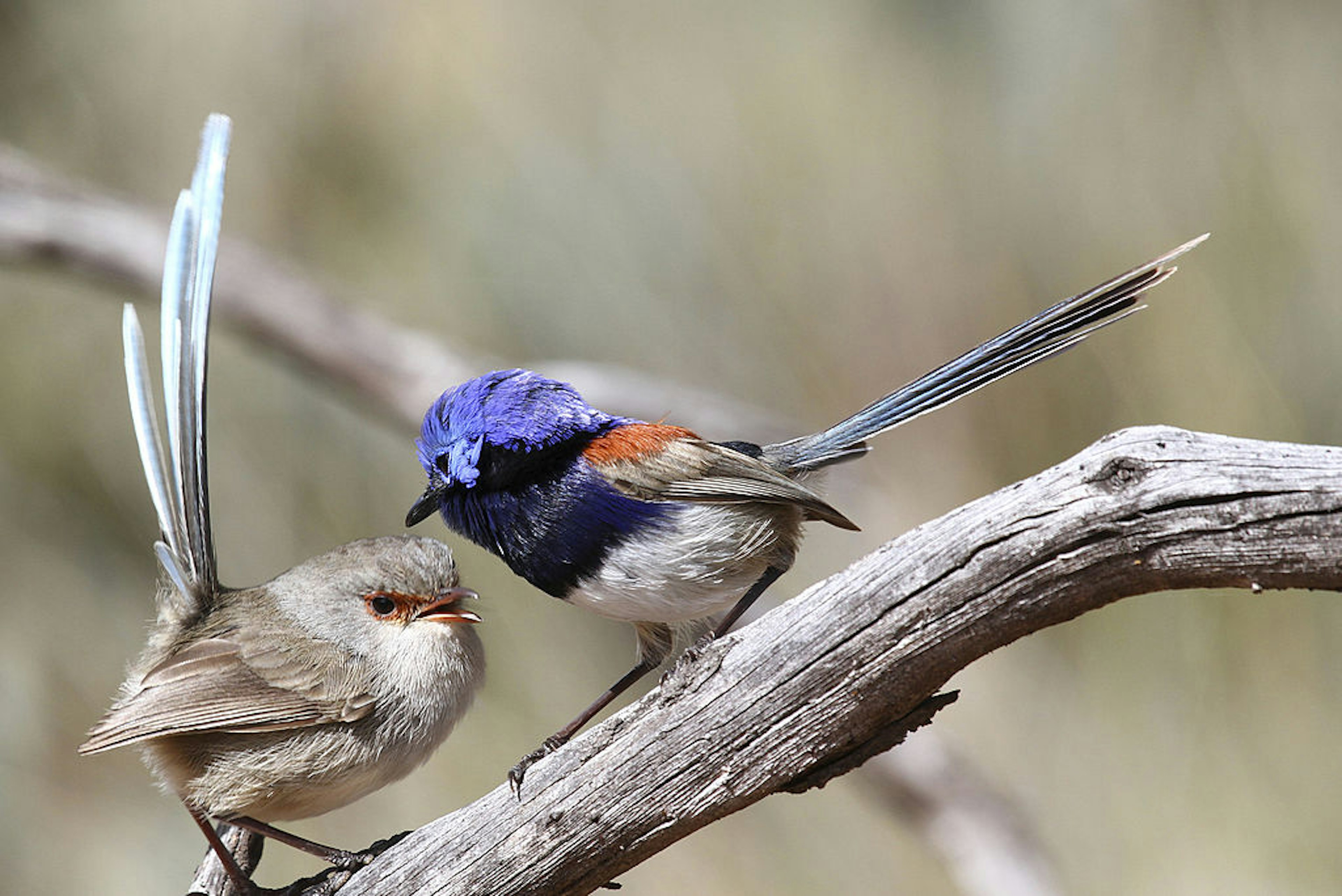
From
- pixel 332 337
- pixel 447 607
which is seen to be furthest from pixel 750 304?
pixel 447 607

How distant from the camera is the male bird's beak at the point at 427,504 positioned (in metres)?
2.87

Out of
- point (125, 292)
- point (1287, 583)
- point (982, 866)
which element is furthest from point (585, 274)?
point (1287, 583)

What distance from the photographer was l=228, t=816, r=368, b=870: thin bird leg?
9.12 feet

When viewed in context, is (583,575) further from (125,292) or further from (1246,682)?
(125,292)

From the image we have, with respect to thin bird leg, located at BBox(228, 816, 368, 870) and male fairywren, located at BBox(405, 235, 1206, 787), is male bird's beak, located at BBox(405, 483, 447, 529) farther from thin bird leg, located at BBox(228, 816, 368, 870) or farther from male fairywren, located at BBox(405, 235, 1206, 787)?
thin bird leg, located at BBox(228, 816, 368, 870)

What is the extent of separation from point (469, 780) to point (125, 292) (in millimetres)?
3213

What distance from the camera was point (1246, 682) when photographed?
5.63 metres

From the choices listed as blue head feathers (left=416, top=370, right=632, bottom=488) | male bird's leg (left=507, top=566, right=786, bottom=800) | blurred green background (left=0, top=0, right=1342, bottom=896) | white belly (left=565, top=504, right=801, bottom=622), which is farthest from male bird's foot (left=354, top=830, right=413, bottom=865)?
blurred green background (left=0, top=0, right=1342, bottom=896)

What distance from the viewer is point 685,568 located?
276 centimetres

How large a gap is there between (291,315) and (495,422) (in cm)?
372

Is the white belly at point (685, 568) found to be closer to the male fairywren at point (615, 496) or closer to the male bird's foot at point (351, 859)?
the male fairywren at point (615, 496)

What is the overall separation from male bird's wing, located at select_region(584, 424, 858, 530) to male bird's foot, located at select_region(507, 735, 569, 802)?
58 cm

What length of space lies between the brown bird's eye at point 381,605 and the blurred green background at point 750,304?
243cm

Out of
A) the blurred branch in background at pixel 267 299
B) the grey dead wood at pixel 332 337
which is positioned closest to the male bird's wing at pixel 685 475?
the grey dead wood at pixel 332 337
